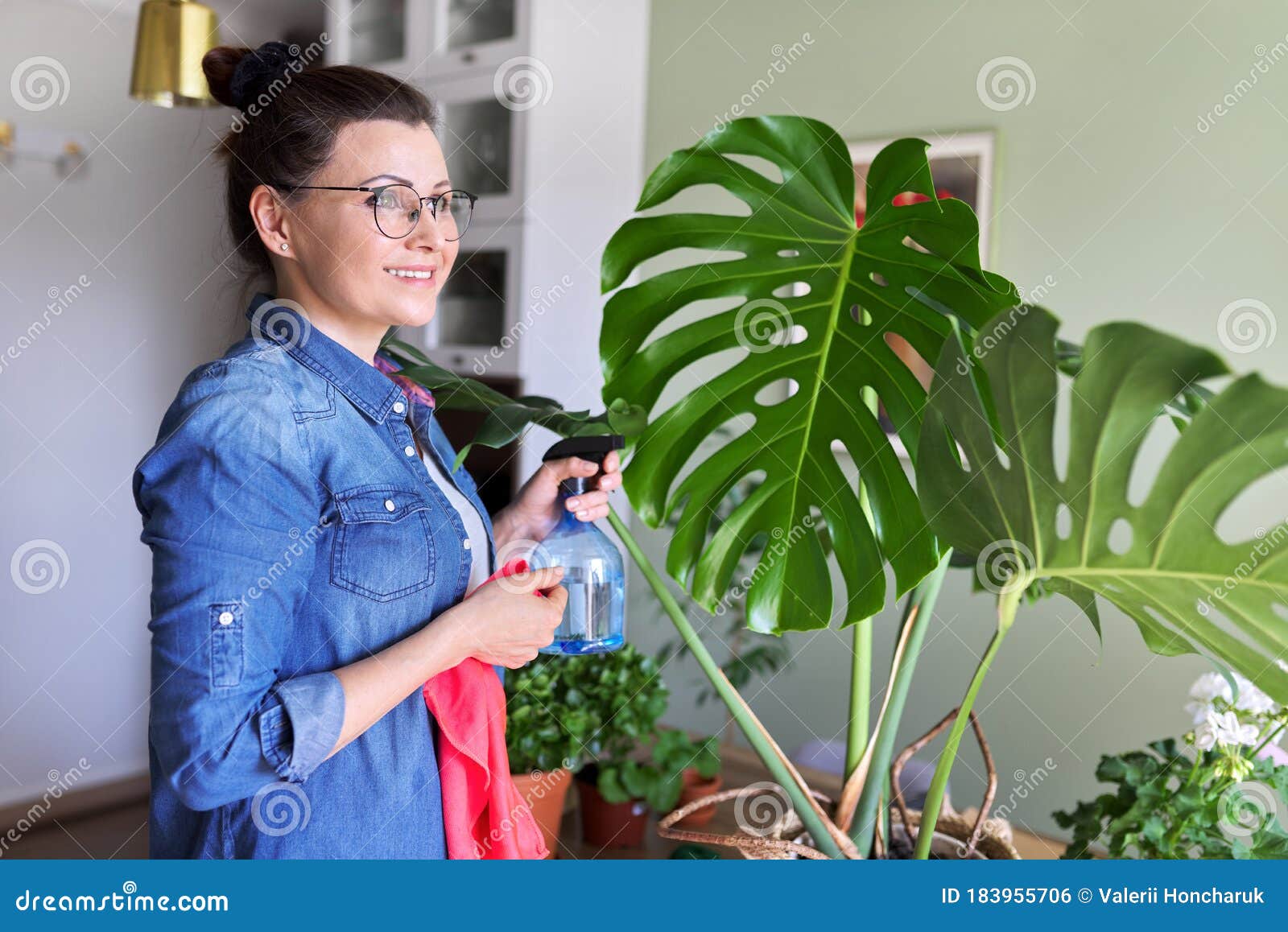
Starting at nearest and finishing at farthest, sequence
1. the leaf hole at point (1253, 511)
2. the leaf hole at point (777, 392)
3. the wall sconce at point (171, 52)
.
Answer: the wall sconce at point (171, 52) < the leaf hole at point (1253, 511) < the leaf hole at point (777, 392)

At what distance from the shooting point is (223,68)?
3.60ft

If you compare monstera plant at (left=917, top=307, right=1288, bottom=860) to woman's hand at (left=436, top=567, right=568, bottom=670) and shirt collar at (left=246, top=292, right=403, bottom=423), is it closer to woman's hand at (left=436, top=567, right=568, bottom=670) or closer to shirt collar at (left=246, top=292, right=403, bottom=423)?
woman's hand at (left=436, top=567, right=568, bottom=670)

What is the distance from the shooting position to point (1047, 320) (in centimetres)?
73

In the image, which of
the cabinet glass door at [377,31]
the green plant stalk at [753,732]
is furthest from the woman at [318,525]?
the cabinet glass door at [377,31]

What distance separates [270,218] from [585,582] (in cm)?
50

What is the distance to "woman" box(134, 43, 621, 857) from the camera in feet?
2.67

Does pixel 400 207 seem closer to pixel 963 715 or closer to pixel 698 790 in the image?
pixel 963 715

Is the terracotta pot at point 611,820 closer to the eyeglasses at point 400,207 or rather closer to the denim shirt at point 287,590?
the denim shirt at point 287,590

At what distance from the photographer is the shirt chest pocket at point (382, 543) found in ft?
3.00

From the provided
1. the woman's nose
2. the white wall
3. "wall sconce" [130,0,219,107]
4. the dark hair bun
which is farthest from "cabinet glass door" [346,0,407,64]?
the woman's nose

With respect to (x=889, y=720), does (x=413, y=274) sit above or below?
above

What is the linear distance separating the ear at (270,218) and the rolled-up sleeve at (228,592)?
0.18 metres

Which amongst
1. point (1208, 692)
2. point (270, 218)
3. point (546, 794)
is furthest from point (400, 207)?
point (546, 794)
